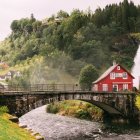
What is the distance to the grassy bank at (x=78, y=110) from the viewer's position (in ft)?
317

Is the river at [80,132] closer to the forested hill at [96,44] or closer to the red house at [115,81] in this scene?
the red house at [115,81]

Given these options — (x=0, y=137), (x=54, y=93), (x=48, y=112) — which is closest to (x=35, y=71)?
(x=48, y=112)

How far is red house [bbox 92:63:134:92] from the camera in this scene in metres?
101

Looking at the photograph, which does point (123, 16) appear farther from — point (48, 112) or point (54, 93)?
point (54, 93)

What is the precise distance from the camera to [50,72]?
582 ft

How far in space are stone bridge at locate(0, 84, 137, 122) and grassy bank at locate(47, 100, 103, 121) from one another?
2824 millimetres

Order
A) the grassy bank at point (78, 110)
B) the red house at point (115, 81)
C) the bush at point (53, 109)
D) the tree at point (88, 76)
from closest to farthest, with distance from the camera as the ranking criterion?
the grassy bank at point (78, 110) → the red house at point (115, 81) → the bush at point (53, 109) → the tree at point (88, 76)

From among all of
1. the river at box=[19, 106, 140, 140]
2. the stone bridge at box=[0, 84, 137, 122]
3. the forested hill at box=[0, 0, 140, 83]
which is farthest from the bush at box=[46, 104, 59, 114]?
the forested hill at box=[0, 0, 140, 83]

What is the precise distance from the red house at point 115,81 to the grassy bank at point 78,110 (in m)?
5.69

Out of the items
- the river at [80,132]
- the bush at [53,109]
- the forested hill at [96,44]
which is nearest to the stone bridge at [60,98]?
the river at [80,132]

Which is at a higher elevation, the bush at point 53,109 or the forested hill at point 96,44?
the forested hill at point 96,44

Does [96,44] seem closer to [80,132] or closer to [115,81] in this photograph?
[115,81]

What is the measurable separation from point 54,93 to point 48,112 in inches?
1735

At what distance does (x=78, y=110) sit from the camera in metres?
100
